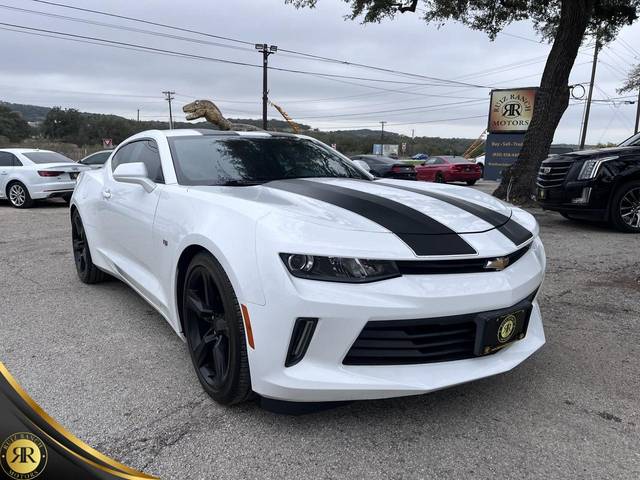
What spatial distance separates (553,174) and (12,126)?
6558cm

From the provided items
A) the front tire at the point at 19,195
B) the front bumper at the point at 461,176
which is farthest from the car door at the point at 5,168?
the front bumper at the point at 461,176

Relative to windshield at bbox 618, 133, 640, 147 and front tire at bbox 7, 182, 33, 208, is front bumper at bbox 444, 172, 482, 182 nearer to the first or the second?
windshield at bbox 618, 133, 640, 147

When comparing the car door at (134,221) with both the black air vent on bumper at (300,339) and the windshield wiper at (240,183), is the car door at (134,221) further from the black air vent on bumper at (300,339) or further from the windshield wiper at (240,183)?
the black air vent on bumper at (300,339)

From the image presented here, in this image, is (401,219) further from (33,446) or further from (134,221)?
(134,221)

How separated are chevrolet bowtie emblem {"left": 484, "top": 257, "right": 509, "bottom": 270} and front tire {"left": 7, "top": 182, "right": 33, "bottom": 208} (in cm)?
1131

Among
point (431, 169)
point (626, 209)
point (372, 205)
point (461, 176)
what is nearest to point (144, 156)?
point (372, 205)

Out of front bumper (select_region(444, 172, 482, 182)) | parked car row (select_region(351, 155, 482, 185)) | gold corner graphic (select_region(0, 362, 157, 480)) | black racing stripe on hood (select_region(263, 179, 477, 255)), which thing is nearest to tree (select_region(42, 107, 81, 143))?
parked car row (select_region(351, 155, 482, 185))

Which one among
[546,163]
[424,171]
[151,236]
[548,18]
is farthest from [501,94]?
[151,236]

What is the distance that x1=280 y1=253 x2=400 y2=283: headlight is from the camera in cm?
201

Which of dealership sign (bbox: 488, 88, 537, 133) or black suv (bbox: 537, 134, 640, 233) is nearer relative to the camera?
black suv (bbox: 537, 134, 640, 233)

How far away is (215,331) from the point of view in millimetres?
2459

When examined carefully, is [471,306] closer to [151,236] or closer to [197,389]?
[197,389]

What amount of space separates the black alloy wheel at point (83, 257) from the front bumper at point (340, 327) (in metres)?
2.99

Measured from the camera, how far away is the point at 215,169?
320 cm
